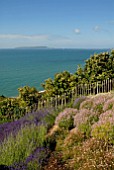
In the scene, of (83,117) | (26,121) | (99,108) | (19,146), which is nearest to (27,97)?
(26,121)

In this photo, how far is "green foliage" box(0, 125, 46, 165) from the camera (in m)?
5.78

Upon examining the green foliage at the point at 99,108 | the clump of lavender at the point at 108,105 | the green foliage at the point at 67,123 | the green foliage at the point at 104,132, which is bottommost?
the green foliage at the point at 67,123

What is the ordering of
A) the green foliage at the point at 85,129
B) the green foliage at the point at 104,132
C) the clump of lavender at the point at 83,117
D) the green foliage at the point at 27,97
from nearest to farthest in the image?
the green foliage at the point at 104,132, the green foliage at the point at 85,129, the clump of lavender at the point at 83,117, the green foliage at the point at 27,97

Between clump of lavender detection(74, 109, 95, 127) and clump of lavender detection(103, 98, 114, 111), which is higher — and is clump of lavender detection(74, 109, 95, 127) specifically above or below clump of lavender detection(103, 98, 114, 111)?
below

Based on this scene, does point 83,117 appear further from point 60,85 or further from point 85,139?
point 60,85

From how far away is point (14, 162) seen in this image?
18.4 ft

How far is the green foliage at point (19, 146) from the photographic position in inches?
228

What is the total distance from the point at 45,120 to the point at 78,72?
278 inches

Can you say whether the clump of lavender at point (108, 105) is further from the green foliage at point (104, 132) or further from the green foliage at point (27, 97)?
the green foliage at point (27, 97)

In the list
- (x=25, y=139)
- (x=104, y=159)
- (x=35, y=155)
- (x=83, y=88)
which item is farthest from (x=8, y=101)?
(x=104, y=159)

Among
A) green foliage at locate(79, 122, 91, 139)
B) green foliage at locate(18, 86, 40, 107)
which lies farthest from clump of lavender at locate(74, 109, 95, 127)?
green foliage at locate(18, 86, 40, 107)

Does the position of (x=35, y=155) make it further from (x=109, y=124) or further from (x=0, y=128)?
(x=0, y=128)

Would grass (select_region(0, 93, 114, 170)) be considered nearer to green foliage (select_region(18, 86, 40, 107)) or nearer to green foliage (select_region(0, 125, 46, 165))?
green foliage (select_region(0, 125, 46, 165))

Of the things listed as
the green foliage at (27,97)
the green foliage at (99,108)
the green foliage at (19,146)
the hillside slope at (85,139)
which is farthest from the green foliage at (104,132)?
the green foliage at (27,97)
